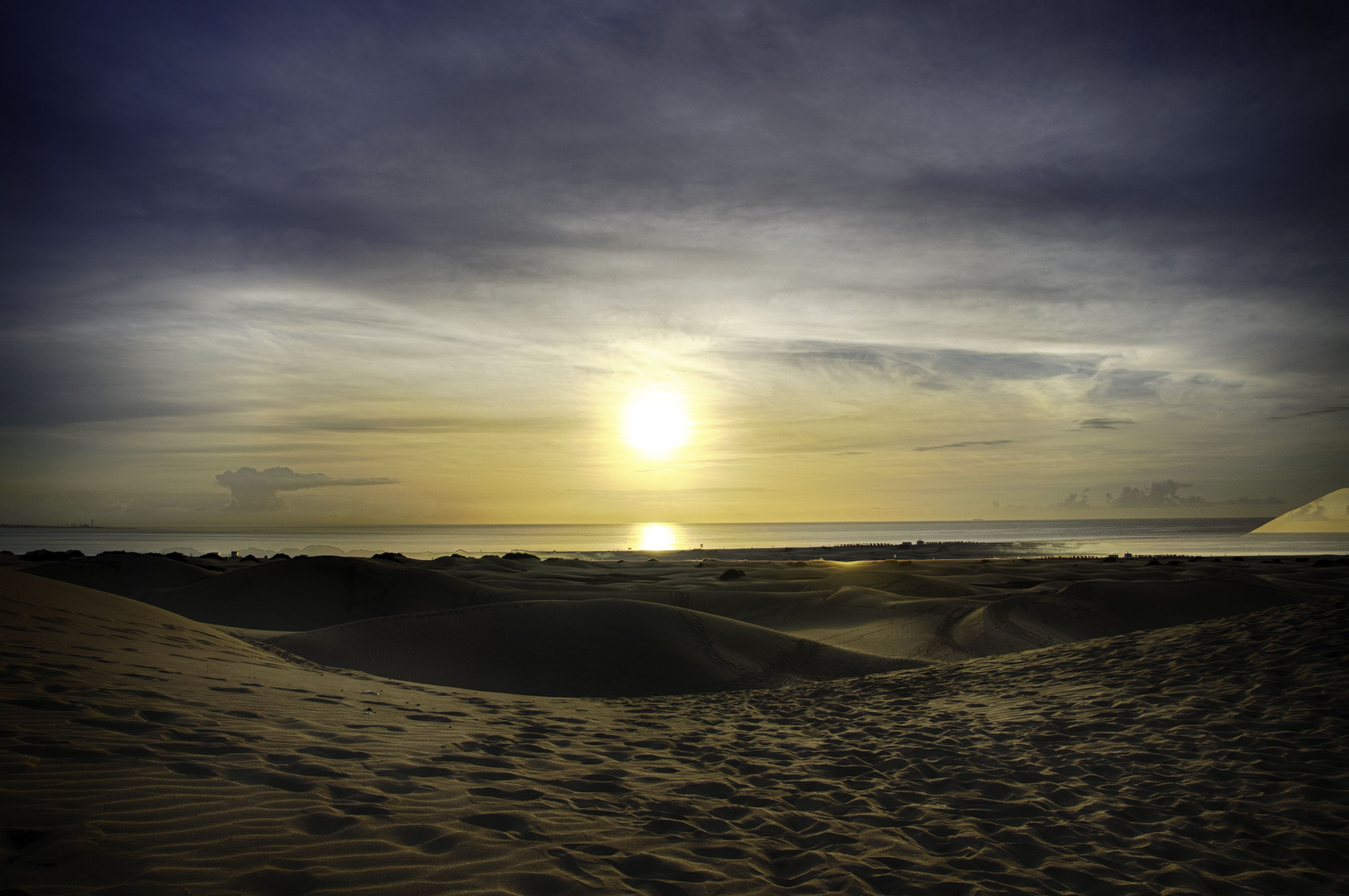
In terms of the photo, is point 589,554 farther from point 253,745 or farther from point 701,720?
point 253,745

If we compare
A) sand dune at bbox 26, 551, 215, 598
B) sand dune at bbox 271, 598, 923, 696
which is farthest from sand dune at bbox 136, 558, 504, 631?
sand dune at bbox 271, 598, 923, 696

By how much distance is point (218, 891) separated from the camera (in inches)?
110

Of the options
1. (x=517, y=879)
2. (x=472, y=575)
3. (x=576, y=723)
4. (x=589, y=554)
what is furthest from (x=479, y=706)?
(x=589, y=554)

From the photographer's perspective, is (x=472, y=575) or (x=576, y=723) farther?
(x=472, y=575)

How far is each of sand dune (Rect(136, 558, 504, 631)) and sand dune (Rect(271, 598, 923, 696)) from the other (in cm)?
497

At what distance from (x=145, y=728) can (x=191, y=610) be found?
15024mm

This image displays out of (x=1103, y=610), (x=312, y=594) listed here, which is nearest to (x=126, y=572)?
(x=312, y=594)

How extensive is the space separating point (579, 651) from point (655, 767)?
20.7 feet

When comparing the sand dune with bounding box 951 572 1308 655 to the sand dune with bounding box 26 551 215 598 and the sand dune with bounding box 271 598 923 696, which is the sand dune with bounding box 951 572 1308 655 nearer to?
the sand dune with bounding box 271 598 923 696

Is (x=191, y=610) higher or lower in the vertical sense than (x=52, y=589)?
lower

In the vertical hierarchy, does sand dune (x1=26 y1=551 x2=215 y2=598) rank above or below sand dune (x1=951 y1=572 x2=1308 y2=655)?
above

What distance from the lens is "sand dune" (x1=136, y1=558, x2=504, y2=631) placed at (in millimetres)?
16844

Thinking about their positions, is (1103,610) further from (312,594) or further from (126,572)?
(126,572)

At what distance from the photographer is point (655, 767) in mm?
5734
